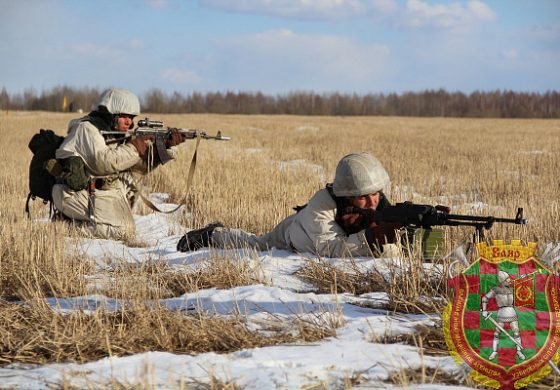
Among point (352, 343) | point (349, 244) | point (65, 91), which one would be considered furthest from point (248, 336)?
point (65, 91)

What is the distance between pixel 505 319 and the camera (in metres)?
4.10

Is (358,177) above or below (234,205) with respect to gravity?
above

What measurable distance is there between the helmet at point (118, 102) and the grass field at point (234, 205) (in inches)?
58.7

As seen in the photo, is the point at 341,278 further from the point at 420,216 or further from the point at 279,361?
the point at 279,361

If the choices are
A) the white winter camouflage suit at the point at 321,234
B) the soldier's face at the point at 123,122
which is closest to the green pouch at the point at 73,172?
the soldier's face at the point at 123,122

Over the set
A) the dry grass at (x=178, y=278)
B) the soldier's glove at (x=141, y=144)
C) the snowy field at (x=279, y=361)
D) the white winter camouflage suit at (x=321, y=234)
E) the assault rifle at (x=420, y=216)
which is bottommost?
the snowy field at (x=279, y=361)

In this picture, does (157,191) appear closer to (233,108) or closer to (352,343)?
(352,343)

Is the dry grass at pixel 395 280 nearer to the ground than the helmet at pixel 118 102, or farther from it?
nearer to the ground

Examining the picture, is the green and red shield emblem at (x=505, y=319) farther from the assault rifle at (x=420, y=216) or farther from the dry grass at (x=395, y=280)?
the assault rifle at (x=420, y=216)

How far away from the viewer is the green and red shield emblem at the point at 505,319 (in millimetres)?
3613

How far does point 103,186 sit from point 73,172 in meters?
0.58

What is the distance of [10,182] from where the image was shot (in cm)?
1233

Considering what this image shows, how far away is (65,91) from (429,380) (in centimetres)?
8628

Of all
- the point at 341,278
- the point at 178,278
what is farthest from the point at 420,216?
the point at 178,278
